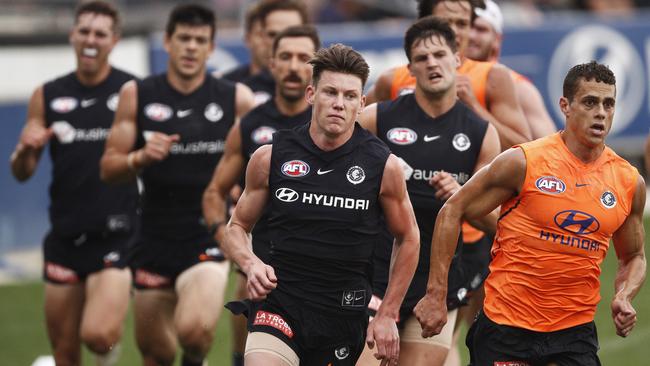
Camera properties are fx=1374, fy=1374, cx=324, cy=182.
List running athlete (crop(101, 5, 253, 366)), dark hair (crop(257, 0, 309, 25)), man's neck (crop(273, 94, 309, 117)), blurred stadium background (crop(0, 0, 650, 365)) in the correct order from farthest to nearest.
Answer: blurred stadium background (crop(0, 0, 650, 365)) → dark hair (crop(257, 0, 309, 25)) → running athlete (crop(101, 5, 253, 366)) → man's neck (crop(273, 94, 309, 117))

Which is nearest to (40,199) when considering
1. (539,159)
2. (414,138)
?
(414,138)

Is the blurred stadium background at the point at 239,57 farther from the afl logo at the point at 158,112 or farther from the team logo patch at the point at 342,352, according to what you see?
the team logo patch at the point at 342,352

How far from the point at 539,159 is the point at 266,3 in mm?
5616

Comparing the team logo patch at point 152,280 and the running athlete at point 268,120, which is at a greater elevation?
the running athlete at point 268,120

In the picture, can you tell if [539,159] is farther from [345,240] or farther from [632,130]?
[632,130]

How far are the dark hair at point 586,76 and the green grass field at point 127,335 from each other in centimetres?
576

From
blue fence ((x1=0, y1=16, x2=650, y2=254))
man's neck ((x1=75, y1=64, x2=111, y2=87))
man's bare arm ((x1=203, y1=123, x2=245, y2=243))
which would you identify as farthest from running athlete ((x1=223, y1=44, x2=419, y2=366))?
blue fence ((x1=0, y1=16, x2=650, y2=254))

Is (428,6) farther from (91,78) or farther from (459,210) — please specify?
(91,78)

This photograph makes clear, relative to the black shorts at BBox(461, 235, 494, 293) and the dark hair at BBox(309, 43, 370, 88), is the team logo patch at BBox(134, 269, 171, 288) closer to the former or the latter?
the black shorts at BBox(461, 235, 494, 293)

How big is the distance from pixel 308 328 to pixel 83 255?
3.76 meters

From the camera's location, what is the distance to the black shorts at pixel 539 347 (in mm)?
8078

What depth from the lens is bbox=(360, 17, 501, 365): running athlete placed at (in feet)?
30.5

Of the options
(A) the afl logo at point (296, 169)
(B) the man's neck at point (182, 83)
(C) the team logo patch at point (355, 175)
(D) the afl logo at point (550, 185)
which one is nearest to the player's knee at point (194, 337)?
(B) the man's neck at point (182, 83)

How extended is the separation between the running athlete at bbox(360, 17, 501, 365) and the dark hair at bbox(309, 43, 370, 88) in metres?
1.02
